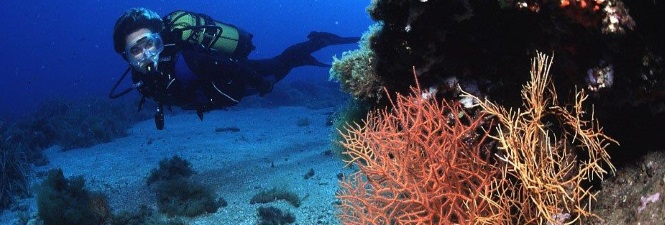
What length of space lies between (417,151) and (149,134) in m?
14.8

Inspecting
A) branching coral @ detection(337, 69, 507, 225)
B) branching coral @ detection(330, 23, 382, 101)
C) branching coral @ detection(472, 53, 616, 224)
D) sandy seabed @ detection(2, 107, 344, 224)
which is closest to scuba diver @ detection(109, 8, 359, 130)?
sandy seabed @ detection(2, 107, 344, 224)

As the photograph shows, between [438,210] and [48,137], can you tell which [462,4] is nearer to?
[438,210]

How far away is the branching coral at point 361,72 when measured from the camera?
3.82 m

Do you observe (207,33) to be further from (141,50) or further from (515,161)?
(515,161)

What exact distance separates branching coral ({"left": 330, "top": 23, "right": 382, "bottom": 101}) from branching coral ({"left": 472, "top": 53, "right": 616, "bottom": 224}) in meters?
1.32

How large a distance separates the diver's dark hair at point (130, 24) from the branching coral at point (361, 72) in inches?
207

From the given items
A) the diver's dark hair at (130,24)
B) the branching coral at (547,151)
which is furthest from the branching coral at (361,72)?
the diver's dark hair at (130,24)

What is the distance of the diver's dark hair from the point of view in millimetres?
7695

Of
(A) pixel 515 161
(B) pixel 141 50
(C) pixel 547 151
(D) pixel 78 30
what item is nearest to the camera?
(A) pixel 515 161

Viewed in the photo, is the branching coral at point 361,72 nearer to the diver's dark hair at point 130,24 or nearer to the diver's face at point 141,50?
the diver's face at point 141,50

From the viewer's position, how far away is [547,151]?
2588 millimetres

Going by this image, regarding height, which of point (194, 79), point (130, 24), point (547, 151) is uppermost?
point (130, 24)

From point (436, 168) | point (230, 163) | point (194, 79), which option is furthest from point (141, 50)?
point (436, 168)

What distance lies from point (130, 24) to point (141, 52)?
28.6 inches
